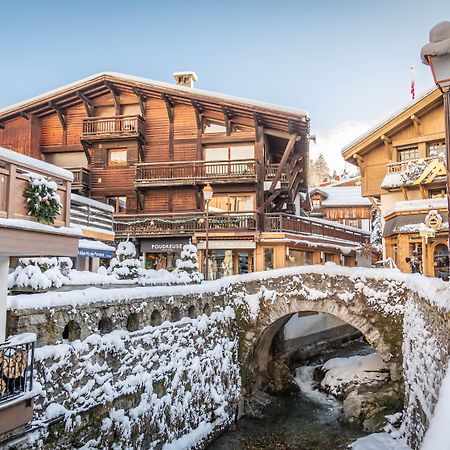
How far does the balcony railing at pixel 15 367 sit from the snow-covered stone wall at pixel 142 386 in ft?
2.94

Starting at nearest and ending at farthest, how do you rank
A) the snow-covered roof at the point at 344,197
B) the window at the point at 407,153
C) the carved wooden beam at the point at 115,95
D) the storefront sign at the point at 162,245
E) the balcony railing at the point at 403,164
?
the balcony railing at the point at 403,164, the window at the point at 407,153, the storefront sign at the point at 162,245, the carved wooden beam at the point at 115,95, the snow-covered roof at the point at 344,197

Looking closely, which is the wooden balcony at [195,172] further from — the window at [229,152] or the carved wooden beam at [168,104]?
the carved wooden beam at [168,104]

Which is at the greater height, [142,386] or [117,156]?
[117,156]

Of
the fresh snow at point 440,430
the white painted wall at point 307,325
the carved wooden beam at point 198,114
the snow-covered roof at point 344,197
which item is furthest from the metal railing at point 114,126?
the snow-covered roof at point 344,197

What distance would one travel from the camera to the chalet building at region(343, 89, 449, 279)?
21094mm

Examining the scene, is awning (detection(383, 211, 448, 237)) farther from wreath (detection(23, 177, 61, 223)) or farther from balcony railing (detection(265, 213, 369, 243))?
wreath (detection(23, 177, 61, 223))

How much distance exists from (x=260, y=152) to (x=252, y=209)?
3291 mm

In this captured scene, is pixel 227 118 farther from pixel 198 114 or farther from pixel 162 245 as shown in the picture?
pixel 162 245

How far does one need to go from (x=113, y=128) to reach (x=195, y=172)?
19.9ft

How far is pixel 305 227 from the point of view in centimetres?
2719

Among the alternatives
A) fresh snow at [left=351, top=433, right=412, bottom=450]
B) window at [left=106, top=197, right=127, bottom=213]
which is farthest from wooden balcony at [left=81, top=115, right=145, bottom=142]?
fresh snow at [left=351, top=433, right=412, bottom=450]

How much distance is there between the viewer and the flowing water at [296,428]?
593 inches

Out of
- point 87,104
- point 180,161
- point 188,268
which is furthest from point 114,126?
point 188,268

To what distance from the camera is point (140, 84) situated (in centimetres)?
2738
